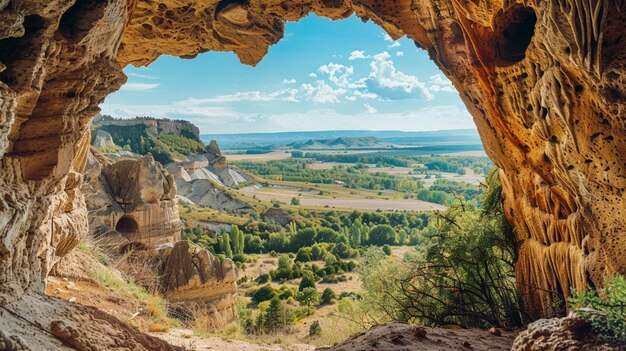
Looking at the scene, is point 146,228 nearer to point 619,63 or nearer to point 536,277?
point 536,277

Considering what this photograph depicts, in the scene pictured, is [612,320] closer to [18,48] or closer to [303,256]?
[18,48]

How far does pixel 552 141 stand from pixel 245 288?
35423 mm

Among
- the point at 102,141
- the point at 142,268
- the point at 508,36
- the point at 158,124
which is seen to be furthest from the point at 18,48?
the point at 158,124

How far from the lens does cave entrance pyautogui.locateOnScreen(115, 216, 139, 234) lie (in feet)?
68.8

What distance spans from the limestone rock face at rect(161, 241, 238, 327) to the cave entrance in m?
2.63

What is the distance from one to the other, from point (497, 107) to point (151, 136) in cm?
7830

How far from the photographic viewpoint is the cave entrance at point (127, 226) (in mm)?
20969

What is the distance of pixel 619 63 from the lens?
502 centimetres

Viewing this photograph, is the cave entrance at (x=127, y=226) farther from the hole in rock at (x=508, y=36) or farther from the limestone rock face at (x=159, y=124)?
the limestone rock face at (x=159, y=124)

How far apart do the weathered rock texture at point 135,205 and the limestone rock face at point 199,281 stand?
221 cm

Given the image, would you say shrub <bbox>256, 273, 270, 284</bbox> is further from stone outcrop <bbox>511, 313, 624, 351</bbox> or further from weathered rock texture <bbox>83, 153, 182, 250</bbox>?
stone outcrop <bbox>511, 313, 624, 351</bbox>

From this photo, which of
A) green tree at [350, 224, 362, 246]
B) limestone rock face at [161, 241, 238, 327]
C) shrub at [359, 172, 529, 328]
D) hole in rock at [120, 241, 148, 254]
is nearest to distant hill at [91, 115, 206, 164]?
green tree at [350, 224, 362, 246]

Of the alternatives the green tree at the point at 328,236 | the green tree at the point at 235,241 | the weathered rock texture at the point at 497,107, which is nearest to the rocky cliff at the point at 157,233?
the weathered rock texture at the point at 497,107

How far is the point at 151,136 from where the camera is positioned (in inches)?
3120
